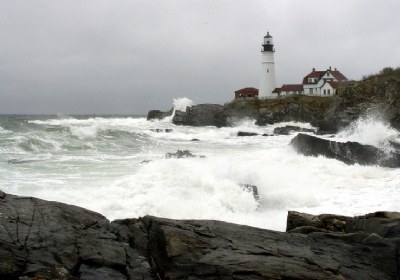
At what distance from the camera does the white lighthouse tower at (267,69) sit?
65125 mm

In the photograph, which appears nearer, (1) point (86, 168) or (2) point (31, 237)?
(2) point (31, 237)

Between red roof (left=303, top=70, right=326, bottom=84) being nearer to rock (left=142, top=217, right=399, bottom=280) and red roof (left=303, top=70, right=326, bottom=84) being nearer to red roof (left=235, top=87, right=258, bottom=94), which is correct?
red roof (left=235, top=87, right=258, bottom=94)

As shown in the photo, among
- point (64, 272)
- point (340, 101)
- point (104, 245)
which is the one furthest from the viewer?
point (340, 101)

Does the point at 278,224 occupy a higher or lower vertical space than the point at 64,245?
lower

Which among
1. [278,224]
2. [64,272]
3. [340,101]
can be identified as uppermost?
[340,101]

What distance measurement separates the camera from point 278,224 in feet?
A: 31.0

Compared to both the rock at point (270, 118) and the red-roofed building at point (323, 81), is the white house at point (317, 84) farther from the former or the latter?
the rock at point (270, 118)

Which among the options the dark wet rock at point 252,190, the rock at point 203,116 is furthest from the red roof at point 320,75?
the dark wet rock at point 252,190

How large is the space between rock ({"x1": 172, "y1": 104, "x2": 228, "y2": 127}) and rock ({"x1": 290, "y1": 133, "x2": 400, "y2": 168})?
33.2 metres

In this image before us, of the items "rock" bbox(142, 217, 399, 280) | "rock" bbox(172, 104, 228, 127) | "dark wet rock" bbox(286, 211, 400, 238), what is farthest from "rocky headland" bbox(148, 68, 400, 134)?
"rock" bbox(142, 217, 399, 280)

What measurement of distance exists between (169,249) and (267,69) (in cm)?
6320

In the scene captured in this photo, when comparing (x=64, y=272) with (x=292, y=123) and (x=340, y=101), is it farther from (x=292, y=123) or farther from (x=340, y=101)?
(x=292, y=123)

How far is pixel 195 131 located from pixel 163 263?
131 ft

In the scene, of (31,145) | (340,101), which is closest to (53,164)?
(31,145)
